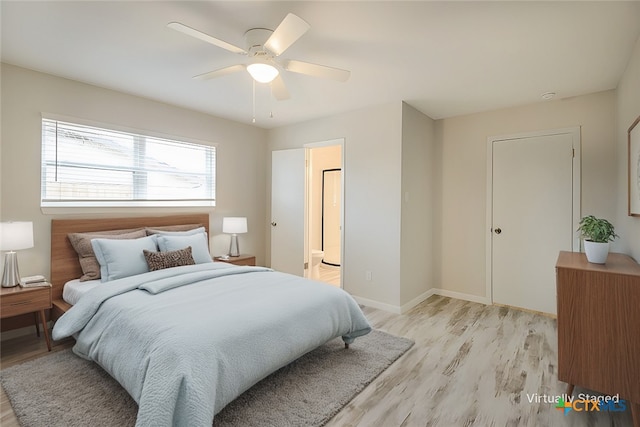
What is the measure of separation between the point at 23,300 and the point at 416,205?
3.93 metres

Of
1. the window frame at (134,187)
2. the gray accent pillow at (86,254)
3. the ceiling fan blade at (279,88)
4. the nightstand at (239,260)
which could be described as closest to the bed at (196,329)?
the gray accent pillow at (86,254)

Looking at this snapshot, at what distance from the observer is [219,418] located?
184 cm

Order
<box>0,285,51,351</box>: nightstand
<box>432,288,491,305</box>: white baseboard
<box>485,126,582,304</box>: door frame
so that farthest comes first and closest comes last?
<box>432,288,491,305</box>: white baseboard, <box>485,126,582,304</box>: door frame, <box>0,285,51,351</box>: nightstand

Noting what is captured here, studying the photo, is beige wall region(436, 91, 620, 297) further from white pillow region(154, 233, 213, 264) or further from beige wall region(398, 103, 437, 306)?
white pillow region(154, 233, 213, 264)

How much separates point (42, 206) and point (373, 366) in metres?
3.27

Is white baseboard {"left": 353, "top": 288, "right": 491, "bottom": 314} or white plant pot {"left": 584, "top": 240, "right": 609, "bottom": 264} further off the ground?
white plant pot {"left": 584, "top": 240, "right": 609, "bottom": 264}

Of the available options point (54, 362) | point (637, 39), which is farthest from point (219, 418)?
point (637, 39)

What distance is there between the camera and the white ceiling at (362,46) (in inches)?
75.8

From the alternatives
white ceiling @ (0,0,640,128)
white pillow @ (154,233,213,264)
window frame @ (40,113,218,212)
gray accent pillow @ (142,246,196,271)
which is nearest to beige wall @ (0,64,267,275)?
window frame @ (40,113,218,212)

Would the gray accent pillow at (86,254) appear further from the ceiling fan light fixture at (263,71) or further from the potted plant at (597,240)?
the potted plant at (597,240)

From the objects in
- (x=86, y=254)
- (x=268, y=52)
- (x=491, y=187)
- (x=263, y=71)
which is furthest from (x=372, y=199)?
(x=86, y=254)

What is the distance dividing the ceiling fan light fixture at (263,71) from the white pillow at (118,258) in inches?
79.7

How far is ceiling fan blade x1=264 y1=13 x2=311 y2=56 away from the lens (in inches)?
66.1

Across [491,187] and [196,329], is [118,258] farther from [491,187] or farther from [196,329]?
[491,187]
